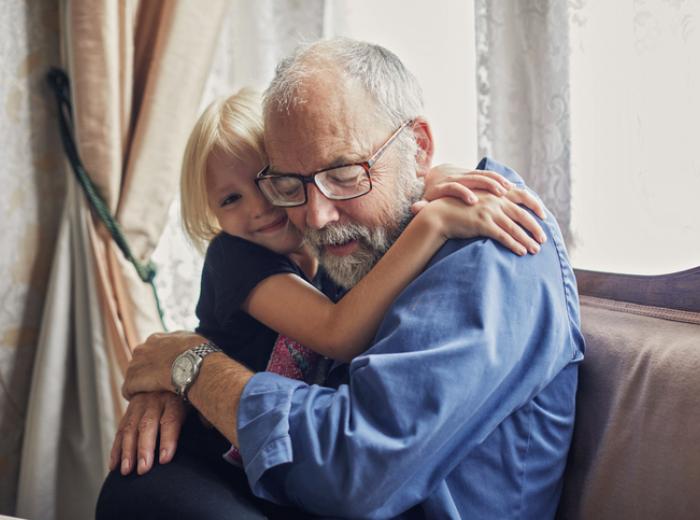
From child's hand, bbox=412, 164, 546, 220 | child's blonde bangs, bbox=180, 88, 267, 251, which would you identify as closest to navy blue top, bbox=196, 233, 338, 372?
child's blonde bangs, bbox=180, 88, 267, 251

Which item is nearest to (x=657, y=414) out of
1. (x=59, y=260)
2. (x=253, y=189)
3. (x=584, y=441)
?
(x=584, y=441)

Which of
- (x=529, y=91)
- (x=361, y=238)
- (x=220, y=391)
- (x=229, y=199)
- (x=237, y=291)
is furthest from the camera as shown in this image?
(x=529, y=91)

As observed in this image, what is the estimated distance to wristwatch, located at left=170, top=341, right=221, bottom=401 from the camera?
1.34m

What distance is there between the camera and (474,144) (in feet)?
6.61

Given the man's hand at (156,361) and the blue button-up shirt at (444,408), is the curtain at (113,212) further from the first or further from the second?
the blue button-up shirt at (444,408)

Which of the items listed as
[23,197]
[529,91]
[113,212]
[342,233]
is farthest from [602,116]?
[23,197]

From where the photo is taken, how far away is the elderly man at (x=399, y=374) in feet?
3.26

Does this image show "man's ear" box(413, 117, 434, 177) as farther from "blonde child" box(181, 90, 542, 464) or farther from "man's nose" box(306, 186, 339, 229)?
"man's nose" box(306, 186, 339, 229)

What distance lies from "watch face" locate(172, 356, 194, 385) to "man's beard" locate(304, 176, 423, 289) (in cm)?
33

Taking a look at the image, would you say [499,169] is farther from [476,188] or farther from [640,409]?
[640,409]

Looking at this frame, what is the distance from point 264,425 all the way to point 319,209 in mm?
413

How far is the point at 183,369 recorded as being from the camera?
1356 mm

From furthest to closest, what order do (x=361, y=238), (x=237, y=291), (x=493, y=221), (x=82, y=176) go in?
(x=82, y=176) → (x=237, y=291) → (x=361, y=238) → (x=493, y=221)

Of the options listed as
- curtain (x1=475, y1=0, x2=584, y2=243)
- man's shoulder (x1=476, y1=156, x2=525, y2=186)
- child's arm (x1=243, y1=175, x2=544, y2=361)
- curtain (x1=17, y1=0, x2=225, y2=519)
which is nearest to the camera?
child's arm (x1=243, y1=175, x2=544, y2=361)
